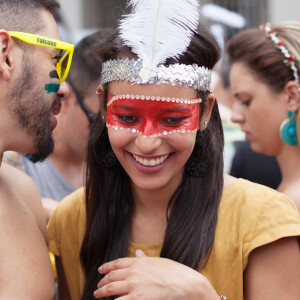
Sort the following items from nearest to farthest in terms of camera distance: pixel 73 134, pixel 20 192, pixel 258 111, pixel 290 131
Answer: pixel 20 192
pixel 290 131
pixel 258 111
pixel 73 134

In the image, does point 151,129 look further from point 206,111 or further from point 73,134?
point 73,134

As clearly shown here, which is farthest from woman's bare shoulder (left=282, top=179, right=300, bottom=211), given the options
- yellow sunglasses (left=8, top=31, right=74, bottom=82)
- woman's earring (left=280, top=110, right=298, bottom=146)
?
yellow sunglasses (left=8, top=31, right=74, bottom=82)

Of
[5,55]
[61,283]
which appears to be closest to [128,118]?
[5,55]

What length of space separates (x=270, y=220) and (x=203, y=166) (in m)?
0.43

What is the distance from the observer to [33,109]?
7.66 feet

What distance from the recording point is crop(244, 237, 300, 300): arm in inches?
80.2

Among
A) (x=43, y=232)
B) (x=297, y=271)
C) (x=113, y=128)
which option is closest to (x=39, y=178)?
Result: (x=43, y=232)

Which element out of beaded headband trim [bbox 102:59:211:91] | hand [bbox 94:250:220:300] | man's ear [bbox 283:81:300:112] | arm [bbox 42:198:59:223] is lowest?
arm [bbox 42:198:59:223]

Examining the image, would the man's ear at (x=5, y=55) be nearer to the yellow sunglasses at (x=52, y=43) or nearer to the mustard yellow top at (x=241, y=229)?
the yellow sunglasses at (x=52, y=43)

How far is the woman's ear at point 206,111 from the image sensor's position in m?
2.28

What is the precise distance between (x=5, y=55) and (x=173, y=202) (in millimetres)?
1019

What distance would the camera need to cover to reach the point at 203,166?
7.70ft

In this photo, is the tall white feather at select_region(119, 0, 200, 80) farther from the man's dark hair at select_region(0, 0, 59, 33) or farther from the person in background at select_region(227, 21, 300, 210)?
the person in background at select_region(227, 21, 300, 210)

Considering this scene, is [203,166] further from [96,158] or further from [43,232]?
[43,232]
